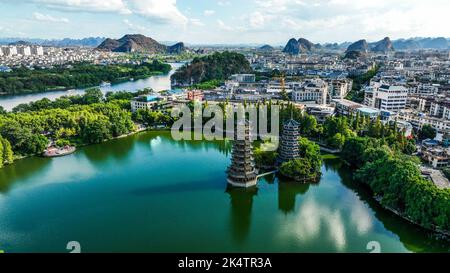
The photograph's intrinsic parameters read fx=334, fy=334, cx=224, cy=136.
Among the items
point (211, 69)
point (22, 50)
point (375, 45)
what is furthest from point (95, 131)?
point (375, 45)

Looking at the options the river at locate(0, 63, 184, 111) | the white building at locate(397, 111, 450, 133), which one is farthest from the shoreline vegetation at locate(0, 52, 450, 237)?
the river at locate(0, 63, 184, 111)

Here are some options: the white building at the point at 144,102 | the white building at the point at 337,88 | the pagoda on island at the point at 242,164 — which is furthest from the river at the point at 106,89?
the pagoda on island at the point at 242,164

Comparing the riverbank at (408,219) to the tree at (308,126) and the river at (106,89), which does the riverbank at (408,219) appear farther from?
the river at (106,89)

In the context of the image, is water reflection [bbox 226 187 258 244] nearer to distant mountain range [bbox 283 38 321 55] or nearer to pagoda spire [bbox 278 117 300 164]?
pagoda spire [bbox 278 117 300 164]

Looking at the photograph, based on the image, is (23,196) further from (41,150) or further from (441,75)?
(441,75)
